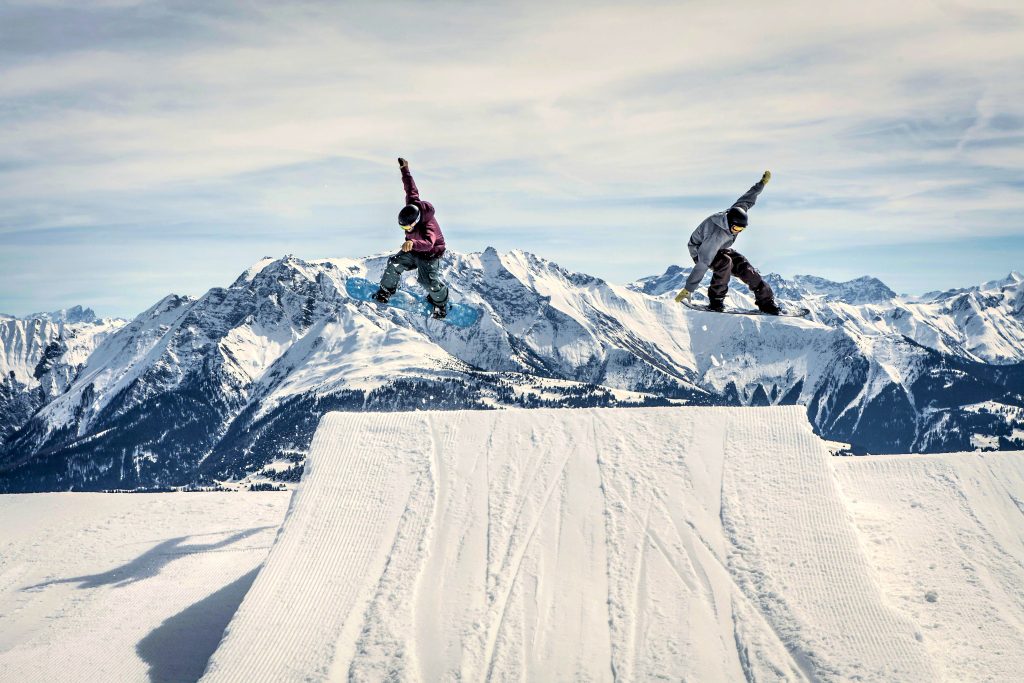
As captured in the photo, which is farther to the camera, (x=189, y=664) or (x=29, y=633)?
(x=29, y=633)

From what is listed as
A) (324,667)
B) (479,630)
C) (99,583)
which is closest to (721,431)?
(479,630)

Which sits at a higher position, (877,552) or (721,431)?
(721,431)

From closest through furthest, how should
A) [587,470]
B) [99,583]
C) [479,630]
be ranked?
1. [479,630]
2. [587,470]
3. [99,583]

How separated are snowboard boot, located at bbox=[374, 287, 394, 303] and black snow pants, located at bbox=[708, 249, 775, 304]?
11.1m

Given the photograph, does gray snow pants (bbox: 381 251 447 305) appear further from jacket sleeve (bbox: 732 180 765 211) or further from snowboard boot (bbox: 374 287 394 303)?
jacket sleeve (bbox: 732 180 765 211)

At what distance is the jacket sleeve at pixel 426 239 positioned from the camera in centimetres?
2583

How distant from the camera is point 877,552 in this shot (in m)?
55.2

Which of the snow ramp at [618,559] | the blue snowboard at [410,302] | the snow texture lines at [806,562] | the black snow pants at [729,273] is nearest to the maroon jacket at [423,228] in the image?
the blue snowboard at [410,302]

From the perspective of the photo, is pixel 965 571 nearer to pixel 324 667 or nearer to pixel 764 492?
pixel 764 492

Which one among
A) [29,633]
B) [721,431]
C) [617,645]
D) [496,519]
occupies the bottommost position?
[29,633]

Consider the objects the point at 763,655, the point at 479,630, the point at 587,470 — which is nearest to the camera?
the point at 763,655

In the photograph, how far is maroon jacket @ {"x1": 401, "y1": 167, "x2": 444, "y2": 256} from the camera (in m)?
26.0

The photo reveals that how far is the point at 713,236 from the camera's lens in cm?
2252

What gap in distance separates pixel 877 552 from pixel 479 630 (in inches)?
1086
